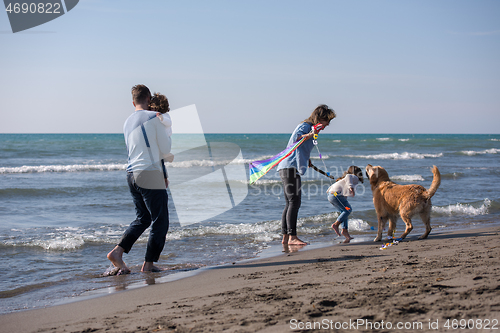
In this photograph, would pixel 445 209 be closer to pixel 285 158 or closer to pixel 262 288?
pixel 285 158

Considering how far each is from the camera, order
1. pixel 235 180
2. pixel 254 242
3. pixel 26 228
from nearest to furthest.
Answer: pixel 254 242 < pixel 26 228 < pixel 235 180

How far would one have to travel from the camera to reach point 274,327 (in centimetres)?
233

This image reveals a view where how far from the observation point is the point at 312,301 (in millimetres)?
2740

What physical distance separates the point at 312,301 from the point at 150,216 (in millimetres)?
2414

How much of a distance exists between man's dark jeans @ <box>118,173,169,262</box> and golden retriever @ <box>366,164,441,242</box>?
3.46m

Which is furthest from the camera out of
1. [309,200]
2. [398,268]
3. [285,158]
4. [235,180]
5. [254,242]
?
[235,180]

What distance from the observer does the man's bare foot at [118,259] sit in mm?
4340

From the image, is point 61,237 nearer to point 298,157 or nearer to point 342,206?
point 298,157

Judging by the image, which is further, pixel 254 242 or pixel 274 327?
pixel 254 242

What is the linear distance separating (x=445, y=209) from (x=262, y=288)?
274 inches

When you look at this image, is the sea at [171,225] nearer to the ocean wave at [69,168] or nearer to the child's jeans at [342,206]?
the child's jeans at [342,206]

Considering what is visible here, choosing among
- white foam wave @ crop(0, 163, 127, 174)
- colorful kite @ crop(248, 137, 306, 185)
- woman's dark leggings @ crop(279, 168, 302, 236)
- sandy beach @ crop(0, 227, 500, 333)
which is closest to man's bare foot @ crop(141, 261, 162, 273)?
sandy beach @ crop(0, 227, 500, 333)

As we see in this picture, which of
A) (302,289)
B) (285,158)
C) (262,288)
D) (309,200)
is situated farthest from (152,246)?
(309,200)

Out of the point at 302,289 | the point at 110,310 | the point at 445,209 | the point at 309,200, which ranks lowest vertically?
the point at 445,209
